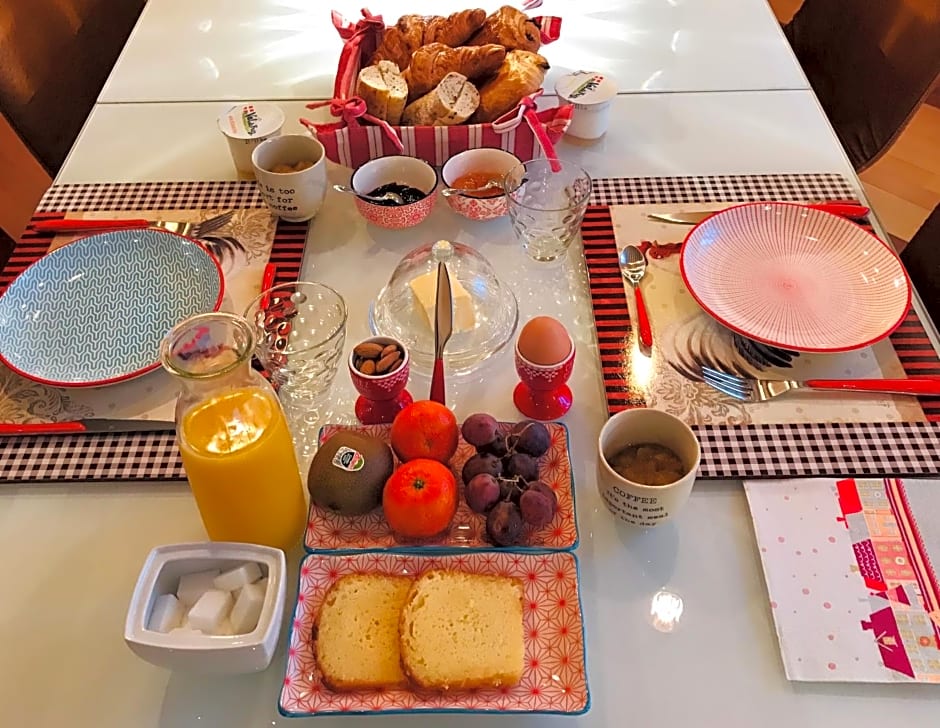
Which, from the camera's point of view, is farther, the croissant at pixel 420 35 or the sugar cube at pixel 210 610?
the croissant at pixel 420 35

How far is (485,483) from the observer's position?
76cm

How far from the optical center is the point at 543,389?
0.88 m

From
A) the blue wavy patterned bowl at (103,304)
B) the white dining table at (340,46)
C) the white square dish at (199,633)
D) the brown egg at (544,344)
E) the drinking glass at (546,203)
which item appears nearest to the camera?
the white square dish at (199,633)

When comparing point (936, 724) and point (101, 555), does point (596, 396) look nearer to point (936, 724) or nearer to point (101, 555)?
point (936, 724)

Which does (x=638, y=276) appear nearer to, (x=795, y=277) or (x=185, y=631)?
(x=795, y=277)

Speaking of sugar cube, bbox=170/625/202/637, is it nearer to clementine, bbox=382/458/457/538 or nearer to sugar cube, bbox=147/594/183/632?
sugar cube, bbox=147/594/183/632

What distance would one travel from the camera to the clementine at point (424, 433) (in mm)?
784

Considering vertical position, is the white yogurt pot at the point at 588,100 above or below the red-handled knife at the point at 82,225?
above

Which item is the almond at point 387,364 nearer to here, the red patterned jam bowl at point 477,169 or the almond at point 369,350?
the almond at point 369,350

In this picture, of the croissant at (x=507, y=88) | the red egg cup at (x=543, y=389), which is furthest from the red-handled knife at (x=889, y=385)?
the croissant at (x=507, y=88)

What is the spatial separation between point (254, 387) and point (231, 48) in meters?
1.06

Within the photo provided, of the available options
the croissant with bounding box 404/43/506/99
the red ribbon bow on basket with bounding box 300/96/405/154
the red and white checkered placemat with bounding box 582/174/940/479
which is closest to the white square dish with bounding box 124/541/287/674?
the red and white checkered placemat with bounding box 582/174/940/479

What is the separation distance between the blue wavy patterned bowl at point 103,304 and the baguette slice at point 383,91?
0.35m

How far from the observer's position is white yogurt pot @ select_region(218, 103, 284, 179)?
1202mm
